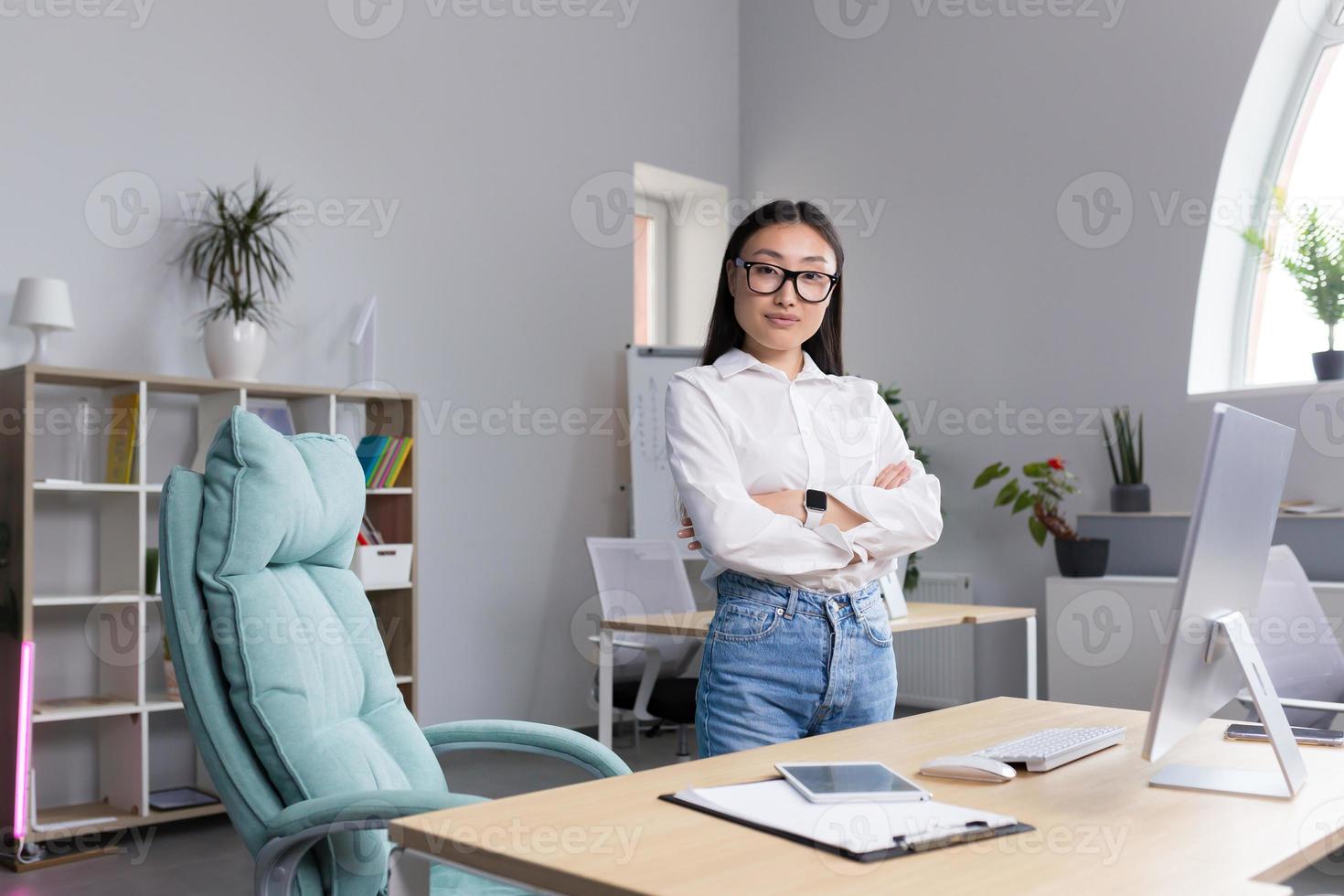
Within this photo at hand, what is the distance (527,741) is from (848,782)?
78 centimetres

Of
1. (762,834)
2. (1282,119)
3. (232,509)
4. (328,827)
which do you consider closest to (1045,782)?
(762,834)

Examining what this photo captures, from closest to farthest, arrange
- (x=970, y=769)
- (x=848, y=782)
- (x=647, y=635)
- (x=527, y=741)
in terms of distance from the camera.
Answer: (x=848, y=782), (x=970, y=769), (x=527, y=741), (x=647, y=635)

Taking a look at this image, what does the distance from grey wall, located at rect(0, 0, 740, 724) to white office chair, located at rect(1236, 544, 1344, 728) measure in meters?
3.21

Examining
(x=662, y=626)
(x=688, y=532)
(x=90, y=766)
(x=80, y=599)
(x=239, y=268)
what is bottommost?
(x=90, y=766)

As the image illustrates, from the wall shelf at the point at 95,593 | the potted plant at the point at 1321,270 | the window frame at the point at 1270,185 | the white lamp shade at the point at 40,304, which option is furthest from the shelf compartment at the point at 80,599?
the potted plant at the point at 1321,270

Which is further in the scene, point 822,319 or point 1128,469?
point 1128,469

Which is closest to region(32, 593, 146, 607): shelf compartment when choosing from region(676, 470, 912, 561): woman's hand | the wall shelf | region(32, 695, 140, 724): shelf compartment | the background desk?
the wall shelf

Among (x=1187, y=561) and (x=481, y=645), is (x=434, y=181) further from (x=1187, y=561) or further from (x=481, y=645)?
(x=1187, y=561)

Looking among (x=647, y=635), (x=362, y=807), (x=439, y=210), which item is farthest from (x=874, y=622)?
(x=439, y=210)

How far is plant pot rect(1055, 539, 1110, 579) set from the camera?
4.98 meters

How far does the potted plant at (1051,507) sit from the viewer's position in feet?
16.4

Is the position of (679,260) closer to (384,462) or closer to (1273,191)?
(384,462)

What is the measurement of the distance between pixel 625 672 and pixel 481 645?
2.70ft

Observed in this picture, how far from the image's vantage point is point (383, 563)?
4500mm
